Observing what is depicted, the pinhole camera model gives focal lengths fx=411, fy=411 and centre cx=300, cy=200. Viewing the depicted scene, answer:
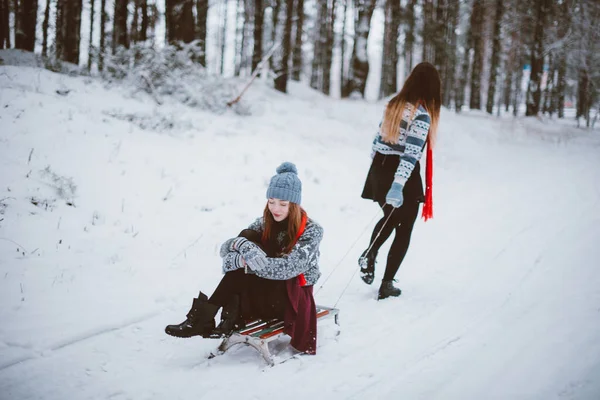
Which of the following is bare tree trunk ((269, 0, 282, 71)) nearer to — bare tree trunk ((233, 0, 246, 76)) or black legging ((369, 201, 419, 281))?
bare tree trunk ((233, 0, 246, 76))

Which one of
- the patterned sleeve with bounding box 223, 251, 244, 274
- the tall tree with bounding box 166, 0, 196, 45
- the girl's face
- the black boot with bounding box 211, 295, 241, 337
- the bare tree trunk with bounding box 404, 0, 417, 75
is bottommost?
the black boot with bounding box 211, 295, 241, 337

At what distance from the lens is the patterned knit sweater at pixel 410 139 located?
3.63 meters

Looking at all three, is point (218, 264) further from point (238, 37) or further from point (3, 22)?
point (238, 37)

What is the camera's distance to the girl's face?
2881mm

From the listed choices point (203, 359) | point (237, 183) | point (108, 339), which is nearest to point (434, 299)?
point (203, 359)

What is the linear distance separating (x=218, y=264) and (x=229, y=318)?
6.35ft

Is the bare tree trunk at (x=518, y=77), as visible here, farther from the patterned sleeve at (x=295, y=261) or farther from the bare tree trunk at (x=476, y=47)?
the patterned sleeve at (x=295, y=261)

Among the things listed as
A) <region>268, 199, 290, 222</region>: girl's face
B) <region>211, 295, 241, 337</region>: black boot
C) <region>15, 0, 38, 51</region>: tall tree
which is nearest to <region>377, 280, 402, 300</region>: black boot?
<region>268, 199, 290, 222</region>: girl's face

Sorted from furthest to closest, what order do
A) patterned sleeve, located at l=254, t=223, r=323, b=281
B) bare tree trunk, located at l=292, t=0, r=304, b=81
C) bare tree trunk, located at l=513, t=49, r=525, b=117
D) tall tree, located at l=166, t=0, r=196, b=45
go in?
bare tree trunk, located at l=513, t=49, r=525, b=117 → bare tree trunk, located at l=292, t=0, r=304, b=81 → tall tree, located at l=166, t=0, r=196, b=45 → patterned sleeve, located at l=254, t=223, r=323, b=281

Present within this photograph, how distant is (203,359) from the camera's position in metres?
2.87

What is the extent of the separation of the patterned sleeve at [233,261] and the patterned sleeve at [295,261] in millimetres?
130

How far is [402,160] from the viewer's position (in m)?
3.66

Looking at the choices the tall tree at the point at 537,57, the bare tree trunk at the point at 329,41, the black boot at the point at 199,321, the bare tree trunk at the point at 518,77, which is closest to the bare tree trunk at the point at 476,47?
the bare tree trunk at the point at 518,77

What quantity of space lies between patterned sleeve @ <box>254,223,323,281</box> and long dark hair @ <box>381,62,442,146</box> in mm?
1436
